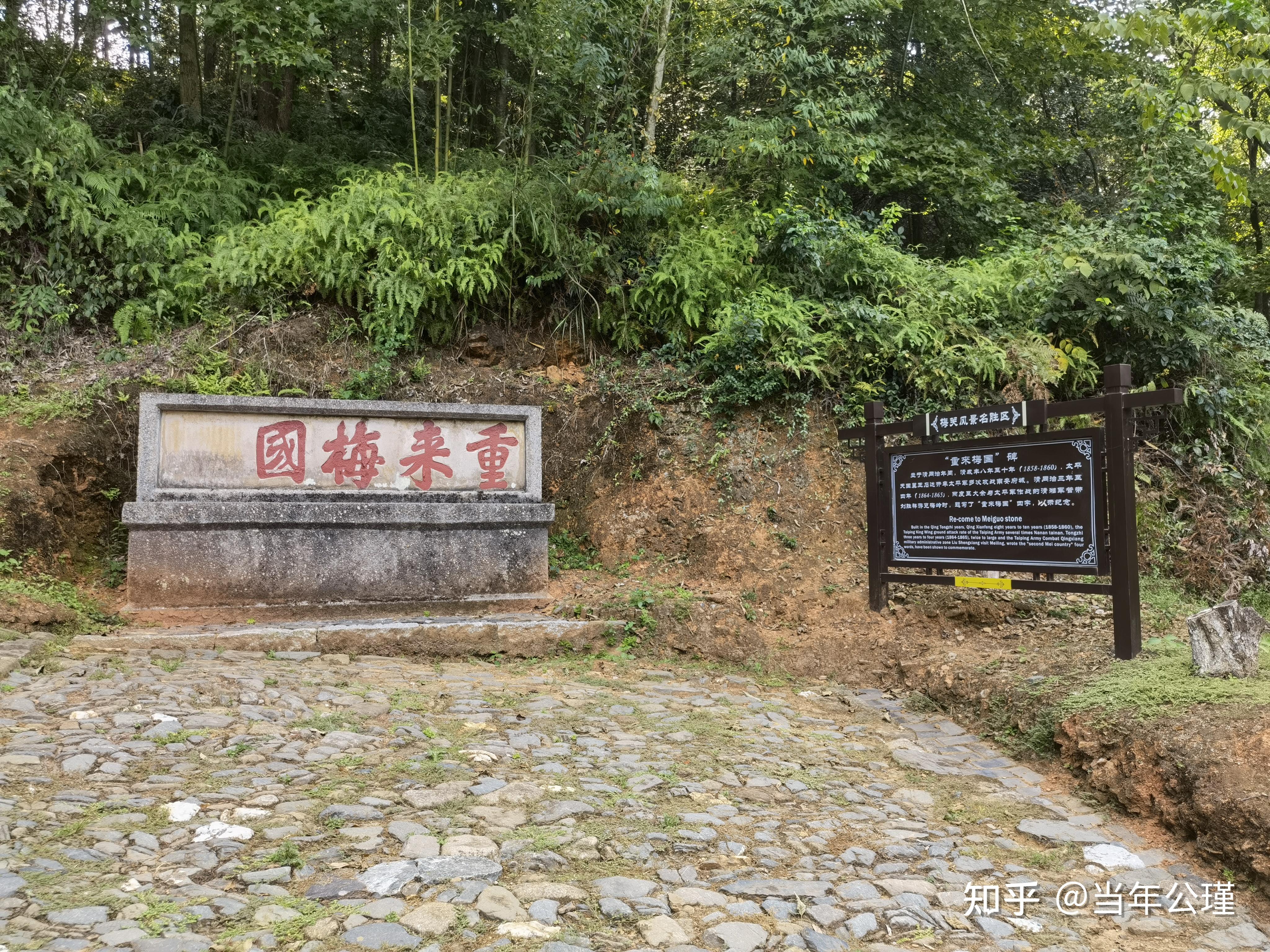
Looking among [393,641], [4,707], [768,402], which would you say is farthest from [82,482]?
[768,402]

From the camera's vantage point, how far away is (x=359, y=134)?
13.2m

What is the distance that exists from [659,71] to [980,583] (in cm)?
793

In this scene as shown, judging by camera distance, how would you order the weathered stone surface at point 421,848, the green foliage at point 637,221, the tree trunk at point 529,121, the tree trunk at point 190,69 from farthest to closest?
the tree trunk at point 190,69 < the tree trunk at point 529,121 < the green foliage at point 637,221 < the weathered stone surface at point 421,848

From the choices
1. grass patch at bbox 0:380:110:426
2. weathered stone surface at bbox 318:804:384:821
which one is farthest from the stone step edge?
weathered stone surface at bbox 318:804:384:821

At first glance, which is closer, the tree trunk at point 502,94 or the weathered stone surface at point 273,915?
the weathered stone surface at point 273,915

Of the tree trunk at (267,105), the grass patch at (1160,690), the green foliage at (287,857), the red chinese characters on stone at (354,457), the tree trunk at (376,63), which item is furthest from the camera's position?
the tree trunk at (376,63)

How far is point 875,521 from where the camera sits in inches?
295

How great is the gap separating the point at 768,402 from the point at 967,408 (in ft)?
10.0

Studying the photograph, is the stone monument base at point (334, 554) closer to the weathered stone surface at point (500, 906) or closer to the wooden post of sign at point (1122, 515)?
the wooden post of sign at point (1122, 515)

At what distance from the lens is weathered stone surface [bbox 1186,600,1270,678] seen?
4859mm

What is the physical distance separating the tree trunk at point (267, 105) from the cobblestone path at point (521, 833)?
9.56 meters

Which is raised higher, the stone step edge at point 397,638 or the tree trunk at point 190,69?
the tree trunk at point 190,69

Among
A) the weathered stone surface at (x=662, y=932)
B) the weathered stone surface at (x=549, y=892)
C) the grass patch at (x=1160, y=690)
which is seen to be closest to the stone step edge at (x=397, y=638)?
the grass patch at (x=1160, y=690)

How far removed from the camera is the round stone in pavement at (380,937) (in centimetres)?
278
